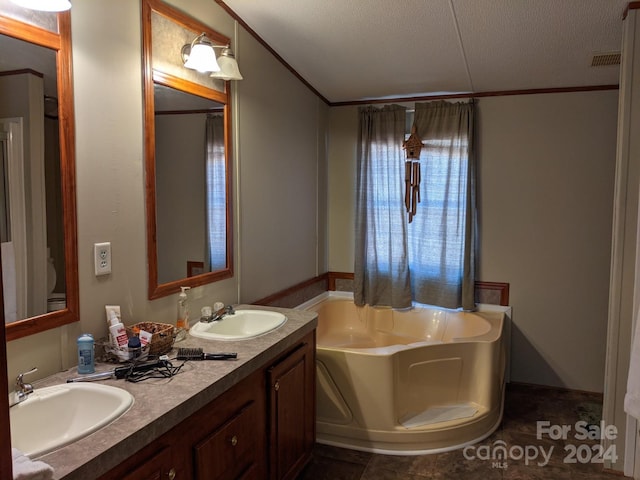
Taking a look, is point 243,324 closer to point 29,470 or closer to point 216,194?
point 216,194

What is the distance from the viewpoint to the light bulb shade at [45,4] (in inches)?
55.9

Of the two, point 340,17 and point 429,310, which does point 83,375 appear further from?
point 429,310

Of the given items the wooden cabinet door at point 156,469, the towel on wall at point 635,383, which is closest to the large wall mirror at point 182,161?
the wooden cabinet door at point 156,469

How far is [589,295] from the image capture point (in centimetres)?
356

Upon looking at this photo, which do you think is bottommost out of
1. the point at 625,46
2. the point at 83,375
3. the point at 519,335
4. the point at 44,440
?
the point at 519,335

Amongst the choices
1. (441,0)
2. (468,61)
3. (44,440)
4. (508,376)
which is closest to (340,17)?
(441,0)

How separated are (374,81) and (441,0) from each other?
4.02 ft

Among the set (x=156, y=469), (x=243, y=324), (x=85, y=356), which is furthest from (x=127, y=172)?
(x=156, y=469)

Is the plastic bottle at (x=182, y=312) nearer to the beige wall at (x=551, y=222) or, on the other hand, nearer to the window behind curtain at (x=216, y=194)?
the window behind curtain at (x=216, y=194)

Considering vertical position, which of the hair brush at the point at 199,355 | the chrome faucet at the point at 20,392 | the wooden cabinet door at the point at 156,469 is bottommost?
the wooden cabinet door at the point at 156,469

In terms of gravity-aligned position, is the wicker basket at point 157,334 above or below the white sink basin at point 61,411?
above

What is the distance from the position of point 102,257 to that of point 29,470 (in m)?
0.96

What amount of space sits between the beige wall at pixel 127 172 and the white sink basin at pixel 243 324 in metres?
0.14

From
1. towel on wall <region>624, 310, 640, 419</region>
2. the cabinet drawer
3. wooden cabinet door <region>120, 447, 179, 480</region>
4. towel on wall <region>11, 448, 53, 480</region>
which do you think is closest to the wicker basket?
the cabinet drawer
